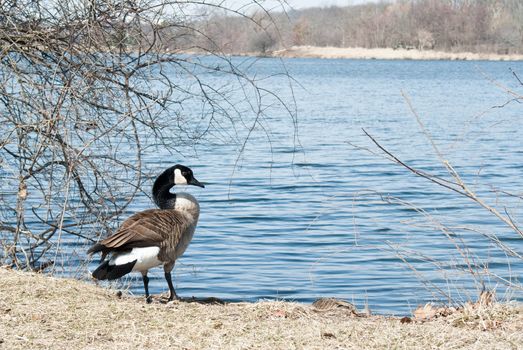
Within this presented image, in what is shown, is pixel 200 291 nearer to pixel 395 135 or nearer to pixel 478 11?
pixel 395 135

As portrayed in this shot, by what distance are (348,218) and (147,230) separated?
9.81m

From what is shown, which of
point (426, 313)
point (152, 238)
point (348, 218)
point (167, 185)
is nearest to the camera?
point (152, 238)

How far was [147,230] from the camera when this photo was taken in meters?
6.91

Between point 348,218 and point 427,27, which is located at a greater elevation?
point 348,218

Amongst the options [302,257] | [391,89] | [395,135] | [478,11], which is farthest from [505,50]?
[302,257]

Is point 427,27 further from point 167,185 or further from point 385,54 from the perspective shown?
point 167,185

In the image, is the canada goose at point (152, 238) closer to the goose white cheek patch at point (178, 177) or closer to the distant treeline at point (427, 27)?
the goose white cheek patch at point (178, 177)

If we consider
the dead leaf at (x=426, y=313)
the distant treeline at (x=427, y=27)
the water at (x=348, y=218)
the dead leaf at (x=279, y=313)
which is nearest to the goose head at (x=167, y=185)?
the water at (x=348, y=218)

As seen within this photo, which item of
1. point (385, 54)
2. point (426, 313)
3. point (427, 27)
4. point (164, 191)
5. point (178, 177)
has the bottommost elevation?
point (385, 54)

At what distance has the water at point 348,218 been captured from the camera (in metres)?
10.4

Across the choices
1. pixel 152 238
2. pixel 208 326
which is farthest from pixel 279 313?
pixel 152 238

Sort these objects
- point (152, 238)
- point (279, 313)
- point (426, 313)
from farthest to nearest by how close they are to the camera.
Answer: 1. point (426, 313)
2. point (152, 238)
3. point (279, 313)

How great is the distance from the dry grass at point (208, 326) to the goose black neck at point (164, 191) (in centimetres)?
109

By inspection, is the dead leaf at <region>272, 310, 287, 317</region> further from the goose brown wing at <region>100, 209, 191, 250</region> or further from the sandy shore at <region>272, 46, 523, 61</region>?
the sandy shore at <region>272, 46, 523, 61</region>
